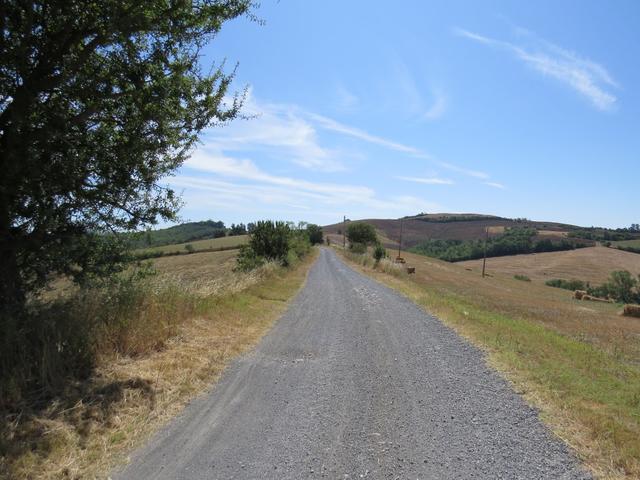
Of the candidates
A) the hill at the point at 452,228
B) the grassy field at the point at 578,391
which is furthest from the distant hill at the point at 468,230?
the grassy field at the point at 578,391

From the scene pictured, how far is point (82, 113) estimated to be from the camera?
5289 mm

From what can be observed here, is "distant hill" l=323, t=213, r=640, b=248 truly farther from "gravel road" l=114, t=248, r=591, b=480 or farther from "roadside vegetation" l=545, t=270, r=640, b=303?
"gravel road" l=114, t=248, r=591, b=480

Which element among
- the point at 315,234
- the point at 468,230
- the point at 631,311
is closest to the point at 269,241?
the point at 631,311

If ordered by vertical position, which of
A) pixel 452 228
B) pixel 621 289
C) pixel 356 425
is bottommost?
pixel 621 289

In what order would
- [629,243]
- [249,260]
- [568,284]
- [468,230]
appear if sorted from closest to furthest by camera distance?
[249,260] → [568,284] → [629,243] → [468,230]

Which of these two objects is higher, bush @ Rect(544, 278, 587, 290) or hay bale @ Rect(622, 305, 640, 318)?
hay bale @ Rect(622, 305, 640, 318)

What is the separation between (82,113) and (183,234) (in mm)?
129921

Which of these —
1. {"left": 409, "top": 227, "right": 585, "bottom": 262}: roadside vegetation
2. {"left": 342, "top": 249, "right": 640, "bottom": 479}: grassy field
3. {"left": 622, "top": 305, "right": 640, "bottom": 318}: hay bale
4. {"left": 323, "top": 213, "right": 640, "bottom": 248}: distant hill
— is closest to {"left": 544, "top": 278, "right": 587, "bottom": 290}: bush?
{"left": 409, "top": 227, "right": 585, "bottom": 262}: roadside vegetation

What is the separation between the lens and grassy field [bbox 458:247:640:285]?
86438mm

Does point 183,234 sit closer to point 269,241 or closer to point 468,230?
point 468,230

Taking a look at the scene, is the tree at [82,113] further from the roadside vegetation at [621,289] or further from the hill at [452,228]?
the hill at [452,228]

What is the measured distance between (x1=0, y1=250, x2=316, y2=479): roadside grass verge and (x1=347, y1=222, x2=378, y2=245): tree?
2906 inches

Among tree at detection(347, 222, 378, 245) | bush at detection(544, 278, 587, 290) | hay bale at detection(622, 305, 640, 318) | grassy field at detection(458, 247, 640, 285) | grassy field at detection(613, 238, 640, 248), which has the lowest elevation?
bush at detection(544, 278, 587, 290)

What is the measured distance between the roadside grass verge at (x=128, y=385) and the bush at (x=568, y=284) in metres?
86.2
